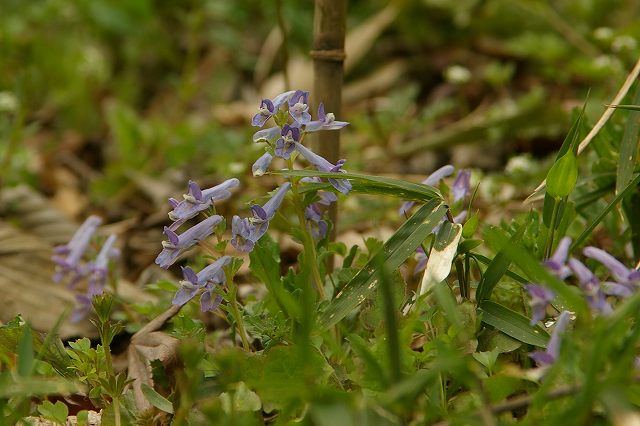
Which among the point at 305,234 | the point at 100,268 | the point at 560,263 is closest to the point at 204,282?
the point at 305,234

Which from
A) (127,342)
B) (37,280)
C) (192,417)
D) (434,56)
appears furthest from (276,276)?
(434,56)

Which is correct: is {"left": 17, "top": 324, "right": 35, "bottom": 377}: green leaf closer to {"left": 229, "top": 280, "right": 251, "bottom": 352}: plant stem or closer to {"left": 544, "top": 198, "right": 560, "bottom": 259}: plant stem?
{"left": 229, "top": 280, "right": 251, "bottom": 352}: plant stem

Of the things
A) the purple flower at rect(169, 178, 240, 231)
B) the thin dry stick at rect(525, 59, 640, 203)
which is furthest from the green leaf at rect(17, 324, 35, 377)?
the thin dry stick at rect(525, 59, 640, 203)

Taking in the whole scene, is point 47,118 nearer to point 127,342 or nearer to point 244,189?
point 244,189

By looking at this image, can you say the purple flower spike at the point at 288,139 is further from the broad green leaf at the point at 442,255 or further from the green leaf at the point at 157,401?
the green leaf at the point at 157,401

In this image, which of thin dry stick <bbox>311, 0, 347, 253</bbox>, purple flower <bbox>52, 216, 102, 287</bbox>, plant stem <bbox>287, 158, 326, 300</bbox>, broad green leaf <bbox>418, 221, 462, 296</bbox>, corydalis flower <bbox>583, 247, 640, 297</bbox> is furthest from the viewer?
purple flower <bbox>52, 216, 102, 287</bbox>

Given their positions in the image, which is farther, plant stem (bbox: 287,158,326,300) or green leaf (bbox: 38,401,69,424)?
plant stem (bbox: 287,158,326,300)
